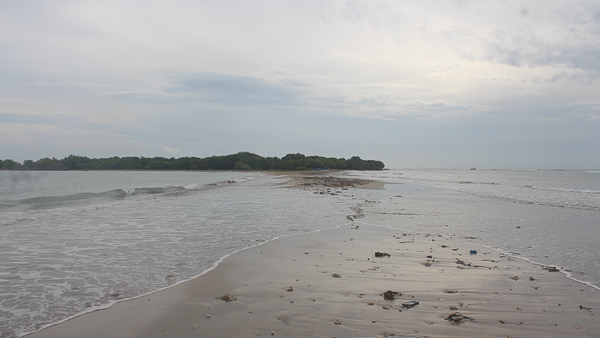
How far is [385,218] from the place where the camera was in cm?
1234

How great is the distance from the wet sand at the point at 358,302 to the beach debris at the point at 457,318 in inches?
0.6

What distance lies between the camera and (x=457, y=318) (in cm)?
371

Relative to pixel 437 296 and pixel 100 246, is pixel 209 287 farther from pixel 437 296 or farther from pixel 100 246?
pixel 100 246

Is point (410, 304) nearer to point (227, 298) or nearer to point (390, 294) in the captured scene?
point (390, 294)

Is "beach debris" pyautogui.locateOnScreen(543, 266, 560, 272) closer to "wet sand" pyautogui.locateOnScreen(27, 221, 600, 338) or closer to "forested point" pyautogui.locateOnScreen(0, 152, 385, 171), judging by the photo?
"wet sand" pyautogui.locateOnScreen(27, 221, 600, 338)

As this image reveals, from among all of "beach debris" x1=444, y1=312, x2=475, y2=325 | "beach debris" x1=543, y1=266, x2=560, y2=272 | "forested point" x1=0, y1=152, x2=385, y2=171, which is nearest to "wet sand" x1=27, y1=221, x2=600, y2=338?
"beach debris" x1=444, y1=312, x2=475, y2=325

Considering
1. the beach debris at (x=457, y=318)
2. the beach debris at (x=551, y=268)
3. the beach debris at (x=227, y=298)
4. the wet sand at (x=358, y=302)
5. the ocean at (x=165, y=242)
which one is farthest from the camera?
the beach debris at (x=551, y=268)

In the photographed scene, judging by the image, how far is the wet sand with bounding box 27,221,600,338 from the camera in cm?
348

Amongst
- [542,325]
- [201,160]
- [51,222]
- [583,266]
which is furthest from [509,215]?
[201,160]

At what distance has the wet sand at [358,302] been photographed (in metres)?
3.48

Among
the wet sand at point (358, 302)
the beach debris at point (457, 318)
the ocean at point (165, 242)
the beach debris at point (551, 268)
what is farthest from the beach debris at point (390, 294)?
the beach debris at point (551, 268)

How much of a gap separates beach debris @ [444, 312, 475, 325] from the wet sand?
0.05 ft

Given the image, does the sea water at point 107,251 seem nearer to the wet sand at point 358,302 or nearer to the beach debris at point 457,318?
the wet sand at point 358,302

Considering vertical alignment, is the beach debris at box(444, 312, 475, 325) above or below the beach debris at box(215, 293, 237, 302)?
above
